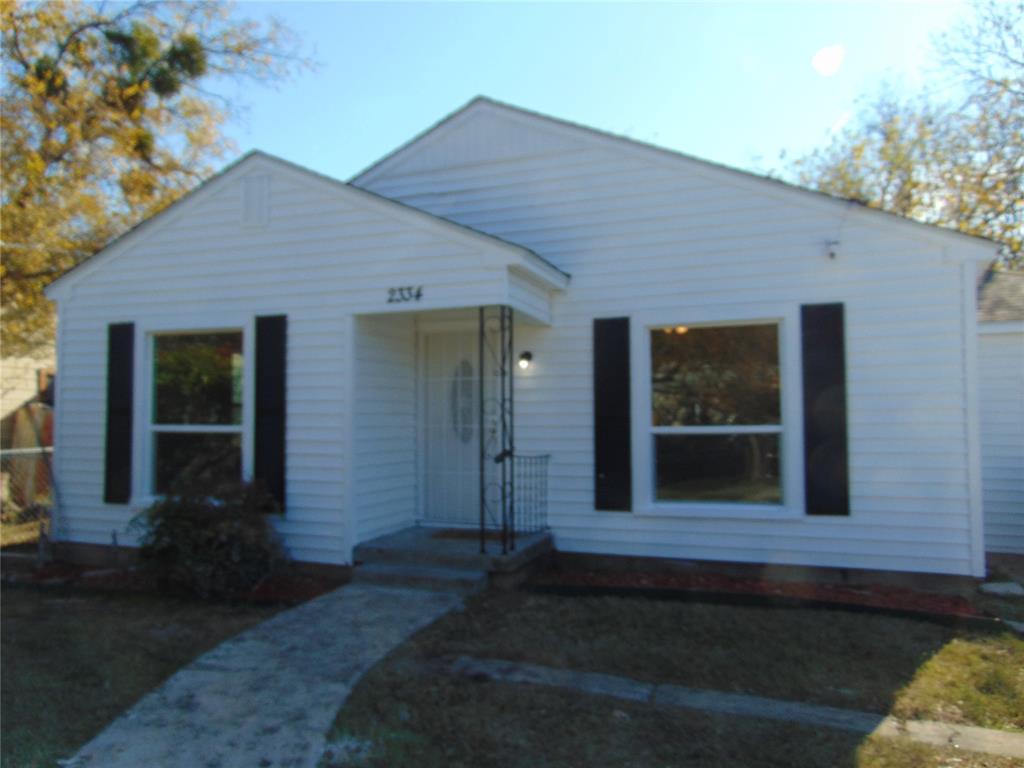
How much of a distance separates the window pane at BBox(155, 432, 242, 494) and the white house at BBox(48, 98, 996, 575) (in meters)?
0.04

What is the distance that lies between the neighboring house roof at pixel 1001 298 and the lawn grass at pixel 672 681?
458 centimetres

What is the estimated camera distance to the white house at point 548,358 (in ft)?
21.6

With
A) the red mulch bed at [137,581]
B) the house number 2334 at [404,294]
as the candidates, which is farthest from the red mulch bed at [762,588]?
the house number 2334 at [404,294]

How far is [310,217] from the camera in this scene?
7.46m

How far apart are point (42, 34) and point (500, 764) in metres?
13.3

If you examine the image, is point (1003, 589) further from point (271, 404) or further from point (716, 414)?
point (271, 404)

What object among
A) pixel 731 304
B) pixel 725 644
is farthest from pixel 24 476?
pixel 725 644

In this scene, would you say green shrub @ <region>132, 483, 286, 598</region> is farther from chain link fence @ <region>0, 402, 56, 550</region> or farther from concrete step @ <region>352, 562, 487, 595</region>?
chain link fence @ <region>0, 402, 56, 550</region>

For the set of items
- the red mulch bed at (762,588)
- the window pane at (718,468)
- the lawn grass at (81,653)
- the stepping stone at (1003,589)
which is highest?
the window pane at (718,468)

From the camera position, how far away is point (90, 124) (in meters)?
12.5

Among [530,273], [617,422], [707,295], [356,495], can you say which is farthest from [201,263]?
[707,295]

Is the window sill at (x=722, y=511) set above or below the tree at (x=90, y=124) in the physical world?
below

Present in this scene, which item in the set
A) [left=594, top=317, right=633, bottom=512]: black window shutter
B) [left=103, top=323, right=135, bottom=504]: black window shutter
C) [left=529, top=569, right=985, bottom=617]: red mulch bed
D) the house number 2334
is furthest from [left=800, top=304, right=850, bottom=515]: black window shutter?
[left=103, top=323, right=135, bottom=504]: black window shutter

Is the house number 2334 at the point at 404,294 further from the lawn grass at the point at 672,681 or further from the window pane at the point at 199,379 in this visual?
the lawn grass at the point at 672,681
